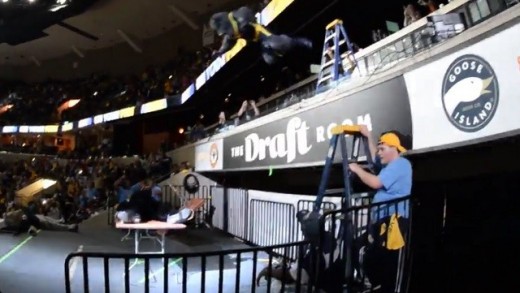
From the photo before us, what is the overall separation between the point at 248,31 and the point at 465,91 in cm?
550

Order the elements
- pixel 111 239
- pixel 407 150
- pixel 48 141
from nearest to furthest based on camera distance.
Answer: pixel 407 150 → pixel 111 239 → pixel 48 141

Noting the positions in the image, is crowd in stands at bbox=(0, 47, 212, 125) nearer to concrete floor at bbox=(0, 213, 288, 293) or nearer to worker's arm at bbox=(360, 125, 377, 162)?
concrete floor at bbox=(0, 213, 288, 293)

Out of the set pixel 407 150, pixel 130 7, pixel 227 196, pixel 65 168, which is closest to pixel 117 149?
pixel 65 168

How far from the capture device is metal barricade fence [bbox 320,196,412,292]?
4.51 metres

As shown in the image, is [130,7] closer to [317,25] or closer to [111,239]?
[317,25]

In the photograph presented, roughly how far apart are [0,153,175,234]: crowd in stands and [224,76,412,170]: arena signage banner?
4.42m

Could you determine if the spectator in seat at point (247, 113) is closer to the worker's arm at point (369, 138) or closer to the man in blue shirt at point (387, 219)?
the worker's arm at point (369, 138)

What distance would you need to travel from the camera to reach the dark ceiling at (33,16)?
1163 inches

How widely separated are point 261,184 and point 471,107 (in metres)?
12.8

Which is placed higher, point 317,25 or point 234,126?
point 317,25

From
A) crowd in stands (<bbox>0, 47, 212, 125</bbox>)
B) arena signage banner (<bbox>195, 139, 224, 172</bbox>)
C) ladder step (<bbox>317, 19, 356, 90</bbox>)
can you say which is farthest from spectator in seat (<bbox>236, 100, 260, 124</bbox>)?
crowd in stands (<bbox>0, 47, 212, 125</bbox>)

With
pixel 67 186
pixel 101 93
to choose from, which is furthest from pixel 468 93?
pixel 101 93

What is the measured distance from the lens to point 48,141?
4738cm

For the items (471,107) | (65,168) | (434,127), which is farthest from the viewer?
(65,168)
